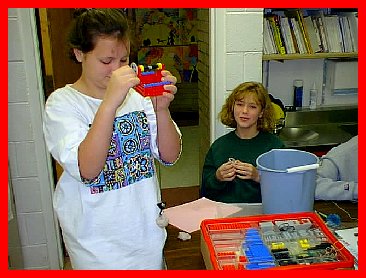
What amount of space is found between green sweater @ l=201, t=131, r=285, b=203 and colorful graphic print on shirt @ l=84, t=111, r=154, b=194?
0.58 m

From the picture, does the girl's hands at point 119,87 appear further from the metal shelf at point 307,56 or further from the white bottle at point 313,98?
the white bottle at point 313,98

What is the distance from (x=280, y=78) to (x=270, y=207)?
63.8 inches

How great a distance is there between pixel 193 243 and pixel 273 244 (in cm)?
29

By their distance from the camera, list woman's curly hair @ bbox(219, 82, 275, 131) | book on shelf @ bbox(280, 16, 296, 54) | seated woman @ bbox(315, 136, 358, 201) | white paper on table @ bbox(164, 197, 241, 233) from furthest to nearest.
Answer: book on shelf @ bbox(280, 16, 296, 54), woman's curly hair @ bbox(219, 82, 275, 131), seated woman @ bbox(315, 136, 358, 201), white paper on table @ bbox(164, 197, 241, 233)

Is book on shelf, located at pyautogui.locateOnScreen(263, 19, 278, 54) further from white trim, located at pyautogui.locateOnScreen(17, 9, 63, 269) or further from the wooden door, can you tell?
white trim, located at pyautogui.locateOnScreen(17, 9, 63, 269)

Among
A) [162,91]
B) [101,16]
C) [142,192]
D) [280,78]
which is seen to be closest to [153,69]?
[162,91]

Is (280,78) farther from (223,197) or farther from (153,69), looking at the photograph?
(153,69)

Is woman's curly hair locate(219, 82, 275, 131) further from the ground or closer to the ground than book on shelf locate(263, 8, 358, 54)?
closer to the ground

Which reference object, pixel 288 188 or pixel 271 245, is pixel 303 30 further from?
pixel 271 245

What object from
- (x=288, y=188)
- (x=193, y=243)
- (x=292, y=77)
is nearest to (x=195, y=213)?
(x=193, y=243)

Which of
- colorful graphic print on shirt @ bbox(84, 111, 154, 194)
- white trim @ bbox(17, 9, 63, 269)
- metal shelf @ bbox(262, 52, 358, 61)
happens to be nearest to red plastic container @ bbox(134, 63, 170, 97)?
colorful graphic print on shirt @ bbox(84, 111, 154, 194)

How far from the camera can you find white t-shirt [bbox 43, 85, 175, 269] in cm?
113

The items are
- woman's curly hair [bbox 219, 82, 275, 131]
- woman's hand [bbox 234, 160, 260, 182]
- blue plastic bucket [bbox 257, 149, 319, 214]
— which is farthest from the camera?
woman's curly hair [bbox 219, 82, 275, 131]

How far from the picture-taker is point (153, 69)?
1.11 meters
